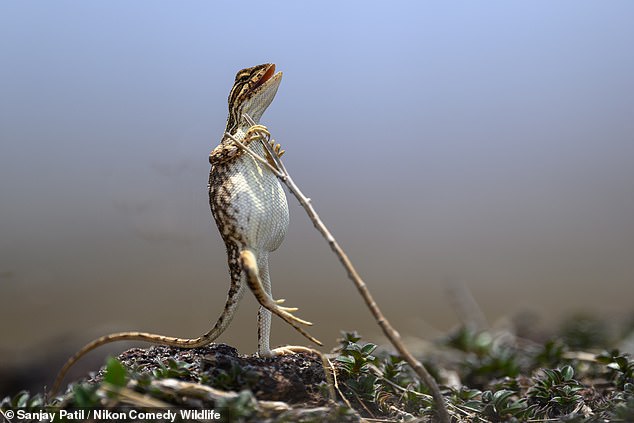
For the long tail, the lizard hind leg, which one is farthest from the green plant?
the long tail

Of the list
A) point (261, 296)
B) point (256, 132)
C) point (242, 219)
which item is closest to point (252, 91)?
point (256, 132)

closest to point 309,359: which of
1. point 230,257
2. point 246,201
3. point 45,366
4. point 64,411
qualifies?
point 230,257

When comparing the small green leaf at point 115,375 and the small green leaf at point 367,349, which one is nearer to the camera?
the small green leaf at point 115,375

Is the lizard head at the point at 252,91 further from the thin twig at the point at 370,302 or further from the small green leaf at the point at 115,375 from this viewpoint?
the small green leaf at the point at 115,375

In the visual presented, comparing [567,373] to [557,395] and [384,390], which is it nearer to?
[557,395]

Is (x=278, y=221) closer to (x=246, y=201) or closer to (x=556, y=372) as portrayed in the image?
(x=246, y=201)

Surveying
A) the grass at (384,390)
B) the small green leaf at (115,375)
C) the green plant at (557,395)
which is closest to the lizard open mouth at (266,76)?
the grass at (384,390)
